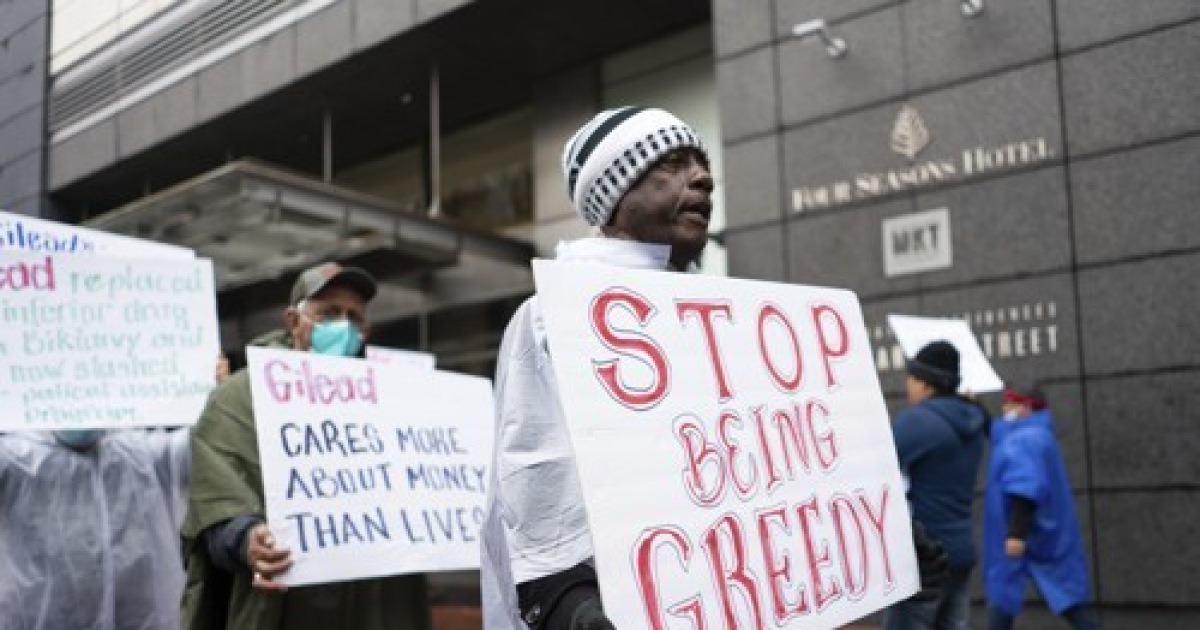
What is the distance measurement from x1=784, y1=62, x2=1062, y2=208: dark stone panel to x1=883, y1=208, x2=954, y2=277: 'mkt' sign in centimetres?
37

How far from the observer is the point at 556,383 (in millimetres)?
1724

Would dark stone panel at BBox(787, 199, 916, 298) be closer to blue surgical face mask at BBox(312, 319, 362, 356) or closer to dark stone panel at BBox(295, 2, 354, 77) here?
blue surgical face mask at BBox(312, 319, 362, 356)

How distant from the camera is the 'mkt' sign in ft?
26.4

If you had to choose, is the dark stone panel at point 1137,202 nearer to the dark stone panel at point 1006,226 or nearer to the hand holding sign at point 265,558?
the dark stone panel at point 1006,226

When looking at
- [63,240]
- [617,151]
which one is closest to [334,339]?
[63,240]

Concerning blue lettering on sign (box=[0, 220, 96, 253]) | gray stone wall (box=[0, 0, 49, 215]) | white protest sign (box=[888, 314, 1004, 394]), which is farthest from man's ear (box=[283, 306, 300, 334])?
Result: gray stone wall (box=[0, 0, 49, 215])

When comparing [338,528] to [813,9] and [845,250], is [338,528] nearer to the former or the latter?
[845,250]

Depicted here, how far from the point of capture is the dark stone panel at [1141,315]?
6.91 metres

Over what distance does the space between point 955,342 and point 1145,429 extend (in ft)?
5.36

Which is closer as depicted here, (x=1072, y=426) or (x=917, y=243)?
(x=1072, y=426)

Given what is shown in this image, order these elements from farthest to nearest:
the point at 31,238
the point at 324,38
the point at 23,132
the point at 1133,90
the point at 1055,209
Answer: the point at 23,132 → the point at 324,38 → the point at 1055,209 → the point at 1133,90 → the point at 31,238

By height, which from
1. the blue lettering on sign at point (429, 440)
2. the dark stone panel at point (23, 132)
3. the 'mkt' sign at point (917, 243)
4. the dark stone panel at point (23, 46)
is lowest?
the blue lettering on sign at point (429, 440)

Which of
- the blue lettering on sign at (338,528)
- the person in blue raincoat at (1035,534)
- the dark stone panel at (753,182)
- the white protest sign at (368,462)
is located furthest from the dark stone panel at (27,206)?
the blue lettering on sign at (338,528)

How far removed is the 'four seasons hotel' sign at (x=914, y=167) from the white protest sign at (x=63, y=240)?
515cm
